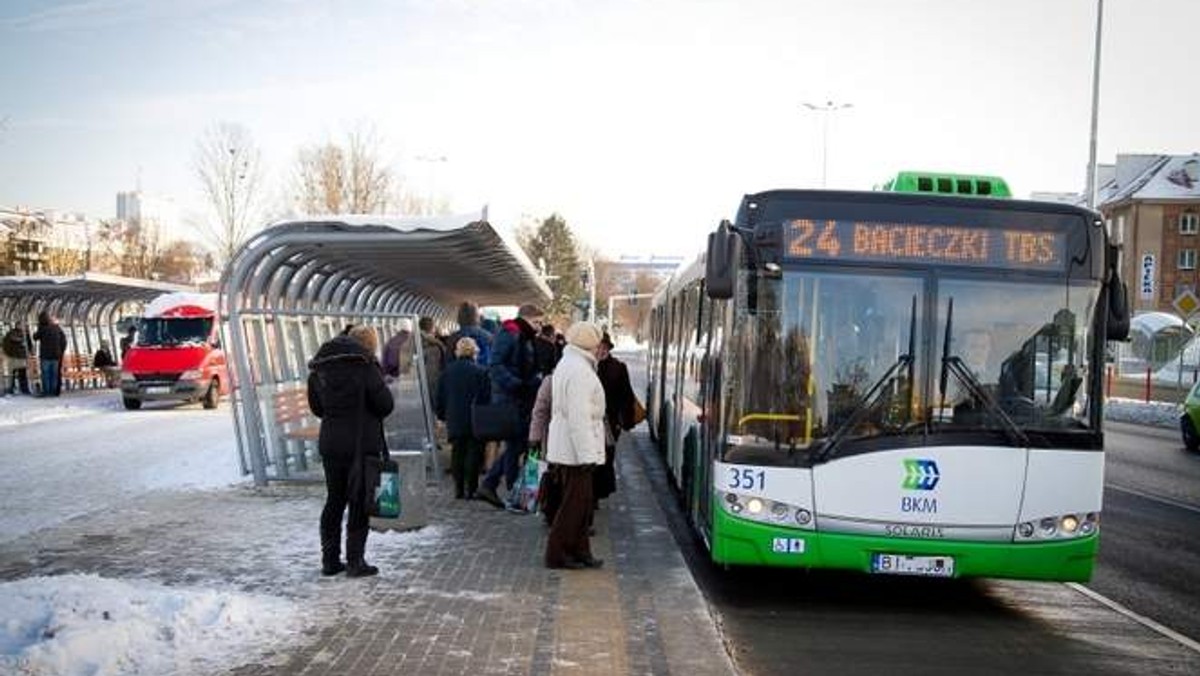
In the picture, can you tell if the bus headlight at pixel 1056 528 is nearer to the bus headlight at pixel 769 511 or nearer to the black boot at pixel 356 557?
the bus headlight at pixel 769 511

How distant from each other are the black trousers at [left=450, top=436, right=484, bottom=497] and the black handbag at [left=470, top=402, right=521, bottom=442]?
0.51 meters

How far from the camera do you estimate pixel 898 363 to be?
802cm

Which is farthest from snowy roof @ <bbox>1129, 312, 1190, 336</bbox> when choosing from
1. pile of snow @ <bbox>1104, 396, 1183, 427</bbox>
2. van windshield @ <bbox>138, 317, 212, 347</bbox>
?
van windshield @ <bbox>138, 317, 212, 347</bbox>

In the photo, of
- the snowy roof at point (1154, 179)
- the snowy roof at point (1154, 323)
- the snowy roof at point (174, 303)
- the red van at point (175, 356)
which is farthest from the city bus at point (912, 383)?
the snowy roof at point (1154, 179)

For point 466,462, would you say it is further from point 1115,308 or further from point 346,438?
point 1115,308

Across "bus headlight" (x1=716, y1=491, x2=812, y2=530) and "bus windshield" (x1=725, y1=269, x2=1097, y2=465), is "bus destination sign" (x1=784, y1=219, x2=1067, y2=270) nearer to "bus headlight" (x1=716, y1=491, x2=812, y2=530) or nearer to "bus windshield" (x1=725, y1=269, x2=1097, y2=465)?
"bus windshield" (x1=725, y1=269, x2=1097, y2=465)

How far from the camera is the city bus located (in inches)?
312

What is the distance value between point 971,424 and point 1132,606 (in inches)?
95.0

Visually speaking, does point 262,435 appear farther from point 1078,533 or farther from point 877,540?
point 1078,533

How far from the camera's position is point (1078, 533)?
26.5 feet

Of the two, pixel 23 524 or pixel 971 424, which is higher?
pixel 971 424

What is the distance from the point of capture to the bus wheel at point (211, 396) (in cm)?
2675

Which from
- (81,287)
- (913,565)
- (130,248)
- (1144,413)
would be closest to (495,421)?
(913,565)

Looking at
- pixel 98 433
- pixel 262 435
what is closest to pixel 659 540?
pixel 262 435
